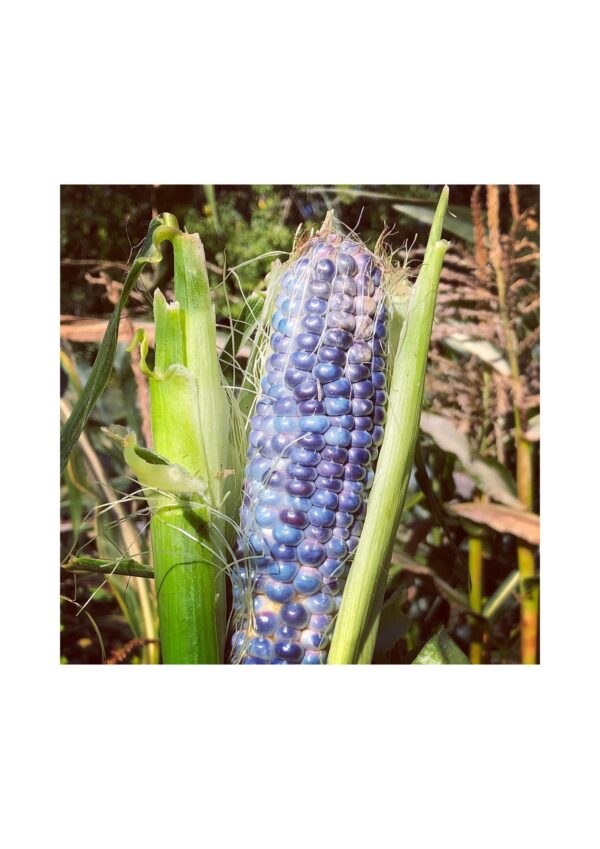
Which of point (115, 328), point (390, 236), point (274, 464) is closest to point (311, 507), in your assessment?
point (274, 464)

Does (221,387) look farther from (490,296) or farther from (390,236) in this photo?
(490,296)

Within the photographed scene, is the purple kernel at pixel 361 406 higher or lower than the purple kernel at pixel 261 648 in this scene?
higher

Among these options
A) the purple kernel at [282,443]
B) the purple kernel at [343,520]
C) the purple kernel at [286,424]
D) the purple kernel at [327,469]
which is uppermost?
the purple kernel at [286,424]

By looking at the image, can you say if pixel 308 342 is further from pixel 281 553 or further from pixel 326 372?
pixel 281 553

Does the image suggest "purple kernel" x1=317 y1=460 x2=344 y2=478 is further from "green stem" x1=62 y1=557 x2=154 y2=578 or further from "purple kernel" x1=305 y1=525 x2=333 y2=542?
"green stem" x1=62 y1=557 x2=154 y2=578

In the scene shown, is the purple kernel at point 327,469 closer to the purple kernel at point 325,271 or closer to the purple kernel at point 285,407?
the purple kernel at point 285,407

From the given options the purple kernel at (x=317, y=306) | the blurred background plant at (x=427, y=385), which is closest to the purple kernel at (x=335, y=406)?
the purple kernel at (x=317, y=306)
